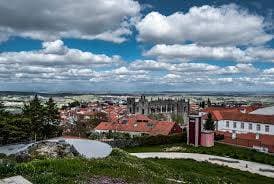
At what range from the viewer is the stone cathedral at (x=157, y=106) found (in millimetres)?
146500

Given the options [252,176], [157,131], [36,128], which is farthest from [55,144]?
[157,131]

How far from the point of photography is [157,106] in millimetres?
154625

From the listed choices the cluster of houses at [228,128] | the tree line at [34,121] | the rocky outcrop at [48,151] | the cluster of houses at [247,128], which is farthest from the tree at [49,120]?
the rocky outcrop at [48,151]

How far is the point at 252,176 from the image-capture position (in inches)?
1287

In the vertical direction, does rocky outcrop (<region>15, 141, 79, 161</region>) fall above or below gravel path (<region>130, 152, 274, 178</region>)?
above

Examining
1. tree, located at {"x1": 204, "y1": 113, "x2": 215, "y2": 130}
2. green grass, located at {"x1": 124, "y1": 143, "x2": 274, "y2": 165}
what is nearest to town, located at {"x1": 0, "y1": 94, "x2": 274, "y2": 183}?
tree, located at {"x1": 204, "y1": 113, "x2": 215, "y2": 130}

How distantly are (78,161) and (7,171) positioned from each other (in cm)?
335

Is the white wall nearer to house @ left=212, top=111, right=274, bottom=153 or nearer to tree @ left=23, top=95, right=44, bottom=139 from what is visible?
house @ left=212, top=111, right=274, bottom=153

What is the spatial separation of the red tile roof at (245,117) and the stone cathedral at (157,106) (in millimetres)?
61575

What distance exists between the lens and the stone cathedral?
5768 inches

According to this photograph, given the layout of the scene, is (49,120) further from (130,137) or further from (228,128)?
(228,128)

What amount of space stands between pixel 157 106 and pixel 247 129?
280ft

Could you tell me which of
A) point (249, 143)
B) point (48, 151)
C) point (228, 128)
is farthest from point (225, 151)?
point (228, 128)

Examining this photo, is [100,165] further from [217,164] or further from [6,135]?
[6,135]
